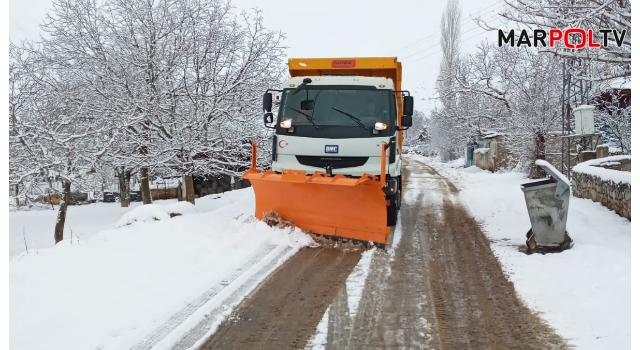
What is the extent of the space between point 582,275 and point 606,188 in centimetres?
473

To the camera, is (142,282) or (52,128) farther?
(52,128)

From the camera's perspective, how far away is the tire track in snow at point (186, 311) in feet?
13.4

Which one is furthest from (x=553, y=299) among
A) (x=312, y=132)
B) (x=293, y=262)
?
(x=312, y=132)

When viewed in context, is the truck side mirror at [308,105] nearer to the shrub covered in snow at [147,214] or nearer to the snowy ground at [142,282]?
the snowy ground at [142,282]

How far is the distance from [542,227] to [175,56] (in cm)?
1134

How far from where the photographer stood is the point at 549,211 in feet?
22.3

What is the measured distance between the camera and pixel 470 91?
71.5 feet

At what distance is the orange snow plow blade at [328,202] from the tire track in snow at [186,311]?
1.48 m

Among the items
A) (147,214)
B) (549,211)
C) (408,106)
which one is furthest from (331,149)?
(147,214)

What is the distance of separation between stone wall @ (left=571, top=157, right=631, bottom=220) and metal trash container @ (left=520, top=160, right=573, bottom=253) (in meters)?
2.31

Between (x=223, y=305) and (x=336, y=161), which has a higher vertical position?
(x=336, y=161)

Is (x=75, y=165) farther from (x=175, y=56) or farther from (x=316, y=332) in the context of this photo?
(x=316, y=332)

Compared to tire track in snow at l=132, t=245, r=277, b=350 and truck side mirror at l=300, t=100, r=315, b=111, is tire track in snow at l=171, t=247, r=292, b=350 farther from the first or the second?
truck side mirror at l=300, t=100, r=315, b=111

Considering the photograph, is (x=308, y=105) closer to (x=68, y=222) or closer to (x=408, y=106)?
(x=408, y=106)
